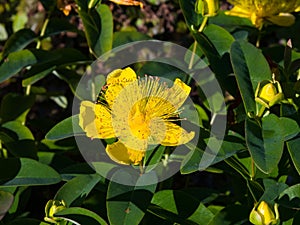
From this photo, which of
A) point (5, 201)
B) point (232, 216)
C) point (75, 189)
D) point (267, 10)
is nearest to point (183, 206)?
point (232, 216)

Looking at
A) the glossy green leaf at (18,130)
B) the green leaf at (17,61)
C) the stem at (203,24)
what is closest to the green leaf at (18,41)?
the green leaf at (17,61)

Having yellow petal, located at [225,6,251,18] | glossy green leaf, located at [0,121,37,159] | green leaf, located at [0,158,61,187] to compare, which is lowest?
glossy green leaf, located at [0,121,37,159]

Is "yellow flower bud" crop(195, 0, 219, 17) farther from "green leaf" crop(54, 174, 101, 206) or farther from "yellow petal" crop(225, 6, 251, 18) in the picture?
"green leaf" crop(54, 174, 101, 206)

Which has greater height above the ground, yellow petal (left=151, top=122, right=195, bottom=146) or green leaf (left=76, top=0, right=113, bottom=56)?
green leaf (left=76, top=0, right=113, bottom=56)

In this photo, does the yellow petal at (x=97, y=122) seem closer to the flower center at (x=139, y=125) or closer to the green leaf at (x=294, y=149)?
the flower center at (x=139, y=125)

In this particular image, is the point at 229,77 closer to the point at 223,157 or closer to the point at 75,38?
the point at 223,157

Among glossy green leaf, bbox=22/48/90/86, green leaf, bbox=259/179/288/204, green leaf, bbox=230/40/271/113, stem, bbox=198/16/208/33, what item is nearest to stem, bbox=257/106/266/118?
green leaf, bbox=230/40/271/113

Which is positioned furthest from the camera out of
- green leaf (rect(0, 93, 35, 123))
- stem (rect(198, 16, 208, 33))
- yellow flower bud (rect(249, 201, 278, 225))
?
green leaf (rect(0, 93, 35, 123))
